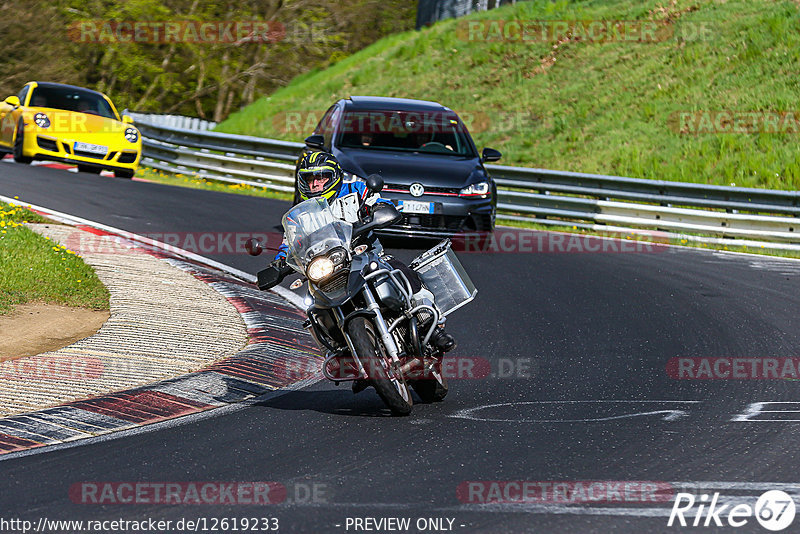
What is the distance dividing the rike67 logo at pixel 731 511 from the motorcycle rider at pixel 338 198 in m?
2.45

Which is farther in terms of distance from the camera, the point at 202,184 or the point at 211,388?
the point at 202,184

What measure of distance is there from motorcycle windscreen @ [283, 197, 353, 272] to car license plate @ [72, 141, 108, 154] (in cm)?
1429

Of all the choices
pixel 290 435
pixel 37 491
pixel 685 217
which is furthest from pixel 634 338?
pixel 685 217

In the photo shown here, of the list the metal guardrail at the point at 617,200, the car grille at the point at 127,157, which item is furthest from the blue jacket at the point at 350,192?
the car grille at the point at 127,157

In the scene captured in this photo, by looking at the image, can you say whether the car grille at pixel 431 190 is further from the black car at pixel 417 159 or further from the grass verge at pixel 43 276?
the grass verge at pixel 43 276

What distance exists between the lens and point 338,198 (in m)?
7.03

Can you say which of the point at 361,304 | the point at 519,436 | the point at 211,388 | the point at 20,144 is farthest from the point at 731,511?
the point at 20,144

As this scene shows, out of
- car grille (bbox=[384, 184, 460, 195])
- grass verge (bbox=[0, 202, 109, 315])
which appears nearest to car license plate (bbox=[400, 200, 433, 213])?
car grille (bbox=[384, 184, 460, 195])

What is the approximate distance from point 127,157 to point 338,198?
14.5m

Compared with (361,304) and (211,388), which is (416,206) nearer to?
(211,388)

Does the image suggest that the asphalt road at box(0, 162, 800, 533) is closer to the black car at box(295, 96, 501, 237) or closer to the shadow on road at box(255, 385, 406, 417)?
the shadow on road at box(255, 385, 406, 417)

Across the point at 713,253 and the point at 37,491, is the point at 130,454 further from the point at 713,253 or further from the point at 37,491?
the point at 713,253

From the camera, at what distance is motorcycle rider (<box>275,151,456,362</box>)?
275 inches

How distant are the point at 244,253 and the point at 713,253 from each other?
21.9 ft
